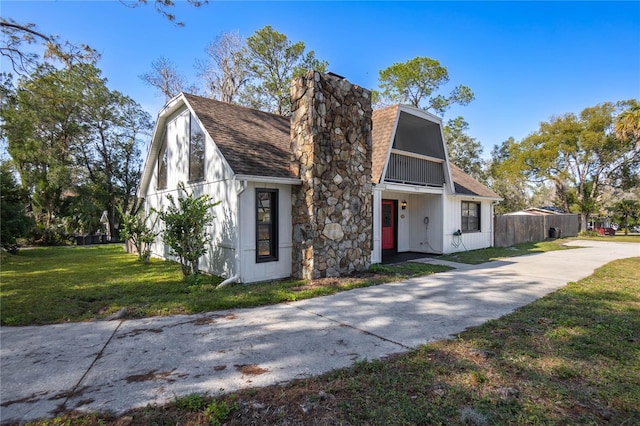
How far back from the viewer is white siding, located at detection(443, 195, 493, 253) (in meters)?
12.8

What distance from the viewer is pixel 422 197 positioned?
13.1 m

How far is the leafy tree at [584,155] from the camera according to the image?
23781 mm

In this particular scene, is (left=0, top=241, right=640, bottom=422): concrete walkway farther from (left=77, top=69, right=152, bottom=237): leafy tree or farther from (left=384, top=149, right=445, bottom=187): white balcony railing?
(left=77, top=69, right=152, bottom=237): leafy tree

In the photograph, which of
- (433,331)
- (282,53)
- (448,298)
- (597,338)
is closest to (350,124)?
(448,298)

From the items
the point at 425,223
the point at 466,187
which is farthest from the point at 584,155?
the point at 425,223

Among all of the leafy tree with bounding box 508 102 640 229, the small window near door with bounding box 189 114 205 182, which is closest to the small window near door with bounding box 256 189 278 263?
the small window near door with bounding box 189 114 205 182

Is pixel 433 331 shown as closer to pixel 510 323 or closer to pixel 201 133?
pixel 510 323

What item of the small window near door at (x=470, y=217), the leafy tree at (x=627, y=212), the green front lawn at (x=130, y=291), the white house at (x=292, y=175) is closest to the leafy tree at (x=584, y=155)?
the leafy tree at (x=627, y=212)

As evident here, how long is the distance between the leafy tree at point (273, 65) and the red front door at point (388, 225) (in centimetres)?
1312

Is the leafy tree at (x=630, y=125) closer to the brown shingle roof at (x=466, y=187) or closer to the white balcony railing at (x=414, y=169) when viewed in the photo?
the brown shingle roof at (x=466, y=187)

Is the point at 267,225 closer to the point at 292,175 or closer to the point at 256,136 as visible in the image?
the point at 292,175

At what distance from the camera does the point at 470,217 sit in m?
14.4

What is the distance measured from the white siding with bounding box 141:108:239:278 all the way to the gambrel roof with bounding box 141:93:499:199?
31 cm

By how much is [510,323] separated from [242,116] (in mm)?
8950
